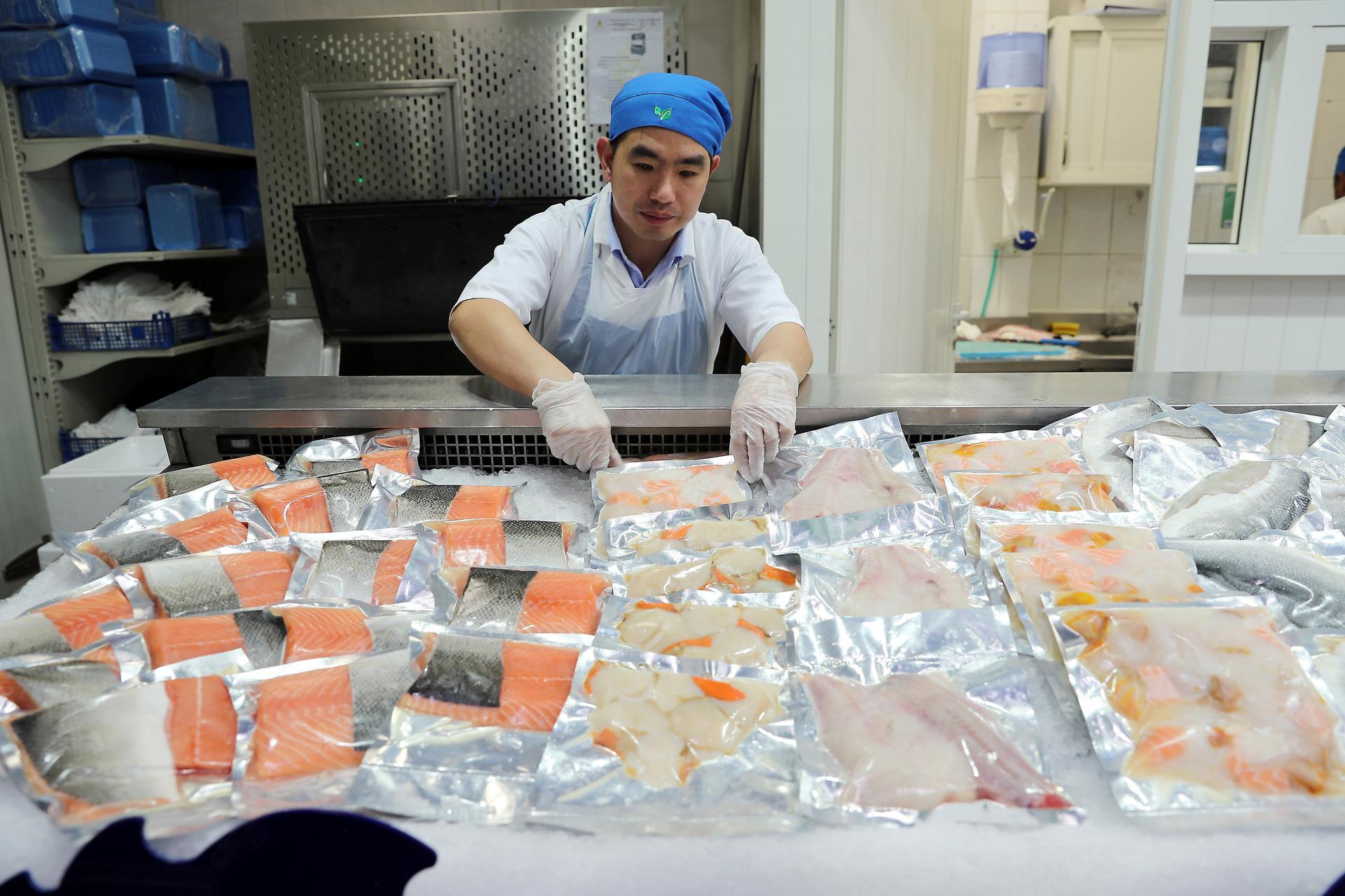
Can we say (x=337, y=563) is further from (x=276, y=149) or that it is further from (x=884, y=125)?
(x=276, y=149)

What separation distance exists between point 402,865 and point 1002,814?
1.78 feet

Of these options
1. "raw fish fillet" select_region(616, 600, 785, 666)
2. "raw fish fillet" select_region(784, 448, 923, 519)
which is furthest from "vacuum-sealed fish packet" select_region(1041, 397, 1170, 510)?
"raw fish fillet" select_region(616, 600, 785, 666)

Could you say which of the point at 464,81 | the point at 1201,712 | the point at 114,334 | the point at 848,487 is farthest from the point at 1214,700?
the point at 114,334

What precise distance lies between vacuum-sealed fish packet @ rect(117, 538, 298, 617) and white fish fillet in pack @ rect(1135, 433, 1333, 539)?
1272mm

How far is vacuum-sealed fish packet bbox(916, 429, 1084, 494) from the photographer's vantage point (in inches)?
56.7

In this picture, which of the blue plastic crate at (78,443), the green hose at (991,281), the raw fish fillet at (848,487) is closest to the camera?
the raw fish fillet at (848,487)

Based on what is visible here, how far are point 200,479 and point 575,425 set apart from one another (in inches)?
24.8

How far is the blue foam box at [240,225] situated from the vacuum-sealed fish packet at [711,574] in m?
3.38

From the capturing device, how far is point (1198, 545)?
1.17 metres

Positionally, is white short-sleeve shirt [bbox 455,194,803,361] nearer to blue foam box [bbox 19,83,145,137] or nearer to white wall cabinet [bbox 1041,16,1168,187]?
blue foam box [bbox 19,83,145,137]

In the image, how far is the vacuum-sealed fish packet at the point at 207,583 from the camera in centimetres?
111

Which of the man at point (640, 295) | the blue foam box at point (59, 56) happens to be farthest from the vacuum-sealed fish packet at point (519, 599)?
the blue foam box at point (59, 56)

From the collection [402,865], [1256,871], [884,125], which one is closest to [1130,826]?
[1256,871]

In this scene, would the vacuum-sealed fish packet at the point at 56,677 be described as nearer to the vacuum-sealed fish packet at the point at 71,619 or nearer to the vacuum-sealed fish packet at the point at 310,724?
the vacuum-sealed fish packet at the point at 71,619
